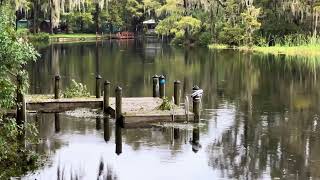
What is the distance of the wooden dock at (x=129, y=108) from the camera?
2312 cm

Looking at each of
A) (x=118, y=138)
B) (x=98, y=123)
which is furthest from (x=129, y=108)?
(x=118, y=138)

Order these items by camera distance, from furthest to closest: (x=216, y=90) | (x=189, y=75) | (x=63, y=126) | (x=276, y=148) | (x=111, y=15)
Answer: (x=111, y=15), (x=189, y=75), (x=216, y=90), (x=63, y=126), (x=276, y=148)

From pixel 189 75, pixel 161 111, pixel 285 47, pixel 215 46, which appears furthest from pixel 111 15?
pixel 161 111

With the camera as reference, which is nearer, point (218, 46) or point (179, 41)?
point (218, 46)

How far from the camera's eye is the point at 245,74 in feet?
147

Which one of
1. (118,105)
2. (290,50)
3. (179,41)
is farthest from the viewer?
(179,41)

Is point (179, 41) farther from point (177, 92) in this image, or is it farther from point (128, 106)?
point (128, 106)

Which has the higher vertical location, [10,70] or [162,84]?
[10,70]

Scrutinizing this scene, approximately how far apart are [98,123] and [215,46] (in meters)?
56.4

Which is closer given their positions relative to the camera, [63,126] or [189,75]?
[63,126]

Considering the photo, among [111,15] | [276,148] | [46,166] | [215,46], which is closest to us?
[46,166]

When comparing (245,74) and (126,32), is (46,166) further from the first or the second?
(126,32)

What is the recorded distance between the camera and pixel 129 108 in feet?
81.8

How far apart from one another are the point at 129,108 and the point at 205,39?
190 feet
